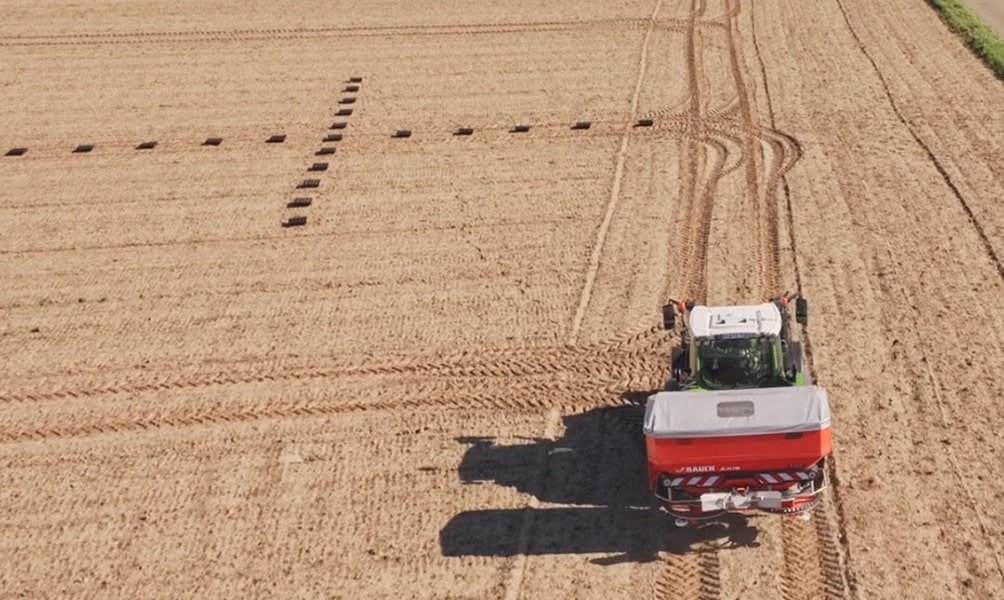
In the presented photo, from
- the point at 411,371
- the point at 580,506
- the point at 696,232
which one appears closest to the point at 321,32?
the point at 696,232

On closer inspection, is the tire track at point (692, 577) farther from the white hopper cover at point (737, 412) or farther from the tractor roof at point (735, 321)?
the tractor roof at point (735, 321)

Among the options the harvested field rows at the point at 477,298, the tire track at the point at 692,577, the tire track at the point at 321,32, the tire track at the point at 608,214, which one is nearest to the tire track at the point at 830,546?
the harvested field rows at the point at 477,298

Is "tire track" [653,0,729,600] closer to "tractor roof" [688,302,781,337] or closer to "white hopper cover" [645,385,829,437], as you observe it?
"white hopper cover" [645,385,829,437]

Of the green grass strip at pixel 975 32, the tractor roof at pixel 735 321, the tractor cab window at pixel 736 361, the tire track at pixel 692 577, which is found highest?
the tractor roof at pixel 735 321

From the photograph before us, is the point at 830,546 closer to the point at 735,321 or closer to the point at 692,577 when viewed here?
the point at 692,577

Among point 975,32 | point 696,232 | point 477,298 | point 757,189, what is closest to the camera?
point 477,298

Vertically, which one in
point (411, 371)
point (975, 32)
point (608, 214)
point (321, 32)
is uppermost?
point (411, 371)

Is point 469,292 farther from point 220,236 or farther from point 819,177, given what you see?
point 819,177
